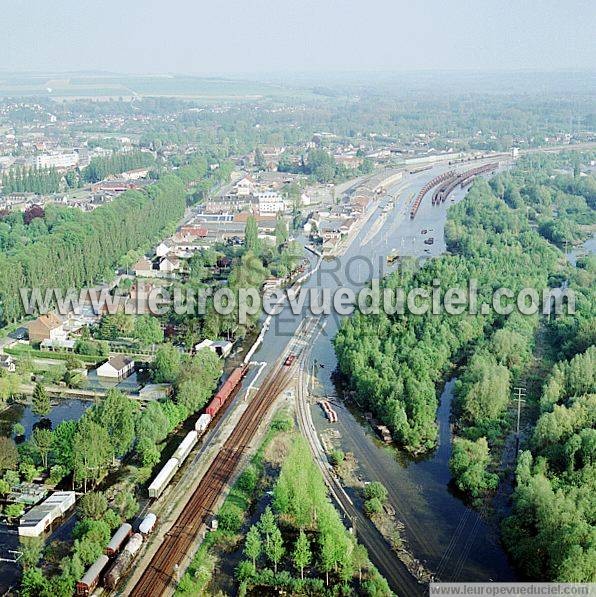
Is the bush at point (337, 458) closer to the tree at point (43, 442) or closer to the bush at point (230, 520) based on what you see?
the bush at point (230, 520)

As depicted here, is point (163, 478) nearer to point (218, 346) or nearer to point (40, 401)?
point (40, 401)

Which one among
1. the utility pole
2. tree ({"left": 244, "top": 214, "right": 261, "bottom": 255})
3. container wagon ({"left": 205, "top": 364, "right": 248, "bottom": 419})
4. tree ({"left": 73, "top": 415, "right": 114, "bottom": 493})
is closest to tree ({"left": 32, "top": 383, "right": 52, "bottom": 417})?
tree ({"left": 73, "top": 415, "right": 114, "bottom": 493})

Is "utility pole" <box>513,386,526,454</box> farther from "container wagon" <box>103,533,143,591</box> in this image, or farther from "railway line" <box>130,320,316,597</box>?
"container wagon" <box>103,533,143,591</box>

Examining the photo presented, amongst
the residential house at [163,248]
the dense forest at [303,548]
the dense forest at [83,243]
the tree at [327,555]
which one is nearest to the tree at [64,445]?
the dense forest at [303,548]

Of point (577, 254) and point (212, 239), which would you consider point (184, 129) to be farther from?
point (577, 254)

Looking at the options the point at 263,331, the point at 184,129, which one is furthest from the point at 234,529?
the point at 184,129

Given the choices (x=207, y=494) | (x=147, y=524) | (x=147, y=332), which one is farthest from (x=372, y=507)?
(x=147, y=332)
